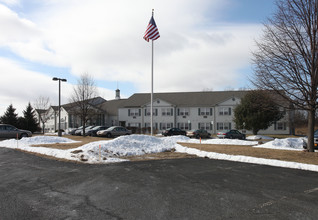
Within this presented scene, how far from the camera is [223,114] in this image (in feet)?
163

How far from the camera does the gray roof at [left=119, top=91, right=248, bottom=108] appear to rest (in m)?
51.7

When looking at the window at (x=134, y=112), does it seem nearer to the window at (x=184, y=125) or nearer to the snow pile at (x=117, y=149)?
the window at (x=184, y=125)

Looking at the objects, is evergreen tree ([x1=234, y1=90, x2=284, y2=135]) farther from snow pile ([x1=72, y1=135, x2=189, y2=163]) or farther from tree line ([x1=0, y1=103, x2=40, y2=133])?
tree line ([x1=0, y1=103, x2=40, y2=133])

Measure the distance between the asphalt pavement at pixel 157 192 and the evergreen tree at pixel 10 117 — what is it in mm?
43680

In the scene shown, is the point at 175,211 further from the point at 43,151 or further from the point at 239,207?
the point at 43,151

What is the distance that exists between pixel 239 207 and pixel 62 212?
3.82 metres

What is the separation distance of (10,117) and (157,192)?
50.8 meters

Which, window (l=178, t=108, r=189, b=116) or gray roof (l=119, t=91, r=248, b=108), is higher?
gray roof (l=119, t=91, r=248, b=108)

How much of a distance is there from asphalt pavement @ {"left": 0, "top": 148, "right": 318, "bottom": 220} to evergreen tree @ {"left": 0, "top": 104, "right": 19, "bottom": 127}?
1720 inches

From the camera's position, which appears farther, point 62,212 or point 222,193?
point 222,193

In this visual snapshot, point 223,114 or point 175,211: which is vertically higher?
point 223,114

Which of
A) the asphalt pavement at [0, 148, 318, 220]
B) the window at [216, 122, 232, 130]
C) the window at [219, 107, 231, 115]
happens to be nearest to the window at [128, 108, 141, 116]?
the window at [216, 122, 232, 130]

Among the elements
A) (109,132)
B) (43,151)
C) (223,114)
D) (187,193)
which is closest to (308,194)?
(187,193)

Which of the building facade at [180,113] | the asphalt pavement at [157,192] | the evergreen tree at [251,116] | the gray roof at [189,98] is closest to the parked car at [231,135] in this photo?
the evergreen tree at [251,116]
